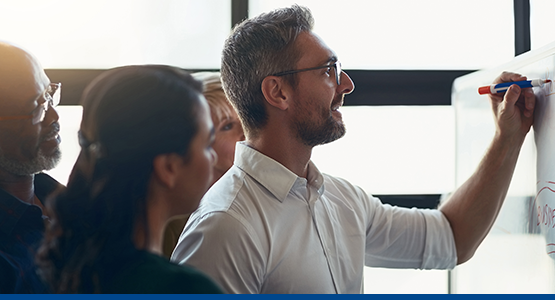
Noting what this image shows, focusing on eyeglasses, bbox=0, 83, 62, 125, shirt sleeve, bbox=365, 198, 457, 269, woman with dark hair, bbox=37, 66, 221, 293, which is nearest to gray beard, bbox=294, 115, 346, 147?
shirt sleeve, bbox=365, 198, 457, 269

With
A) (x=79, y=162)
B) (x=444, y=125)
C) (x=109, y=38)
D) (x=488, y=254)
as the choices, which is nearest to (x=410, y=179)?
(x=444, y=125)

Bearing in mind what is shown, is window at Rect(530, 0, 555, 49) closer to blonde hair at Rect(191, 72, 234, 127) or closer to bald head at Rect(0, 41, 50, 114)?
blonde hair at Rect(191, 72, 234, 127)

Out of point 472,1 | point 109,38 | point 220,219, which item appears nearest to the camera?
point 220,219

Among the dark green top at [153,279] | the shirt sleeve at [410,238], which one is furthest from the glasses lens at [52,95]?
the shirt sleeve at [410,238]

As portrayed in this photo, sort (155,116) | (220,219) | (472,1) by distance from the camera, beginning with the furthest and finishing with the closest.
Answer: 1. (472,1)
2. (220,219)
3. (155,116)

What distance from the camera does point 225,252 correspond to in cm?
87

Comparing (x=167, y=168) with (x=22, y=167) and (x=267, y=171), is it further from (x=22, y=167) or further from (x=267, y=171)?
(x=22, y=167)

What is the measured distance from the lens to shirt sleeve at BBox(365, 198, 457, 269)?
3.74 feet

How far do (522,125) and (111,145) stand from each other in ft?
2.98

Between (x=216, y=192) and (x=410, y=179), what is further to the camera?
(x=410, y=179)

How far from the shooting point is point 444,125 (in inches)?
65.7

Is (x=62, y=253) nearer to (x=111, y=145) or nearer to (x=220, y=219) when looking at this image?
(x=111, y=145)

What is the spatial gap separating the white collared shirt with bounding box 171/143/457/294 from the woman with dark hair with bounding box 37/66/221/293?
309 mm

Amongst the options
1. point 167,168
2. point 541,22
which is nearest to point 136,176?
point 167,168
